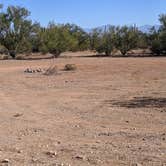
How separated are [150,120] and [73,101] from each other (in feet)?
17.4

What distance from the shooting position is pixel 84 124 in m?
12.2

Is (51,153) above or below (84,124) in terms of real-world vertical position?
above

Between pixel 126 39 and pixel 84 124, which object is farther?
pixel 126 39

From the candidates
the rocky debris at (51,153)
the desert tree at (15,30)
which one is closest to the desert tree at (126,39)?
the desert tree at (15,30)

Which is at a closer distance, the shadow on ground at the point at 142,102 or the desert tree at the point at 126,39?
the shadow on ground at the point at 142,102

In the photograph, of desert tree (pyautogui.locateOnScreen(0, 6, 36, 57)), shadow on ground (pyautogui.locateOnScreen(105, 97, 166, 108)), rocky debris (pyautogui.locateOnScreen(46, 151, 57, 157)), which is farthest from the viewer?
desert tree (pyautogui.locateOnScreen(0, 6, 36, 57))

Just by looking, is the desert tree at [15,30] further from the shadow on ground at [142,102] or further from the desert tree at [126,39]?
the shadow on ground at [142,102]

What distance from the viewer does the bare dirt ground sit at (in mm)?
8453

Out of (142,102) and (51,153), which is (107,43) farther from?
(51,153)

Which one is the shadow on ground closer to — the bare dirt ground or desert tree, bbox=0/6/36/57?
the bare dirt ground

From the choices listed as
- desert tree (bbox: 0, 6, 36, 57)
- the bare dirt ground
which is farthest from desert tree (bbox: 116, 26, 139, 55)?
the bare dirt ground

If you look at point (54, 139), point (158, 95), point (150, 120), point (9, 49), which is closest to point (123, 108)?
point (150, 120)

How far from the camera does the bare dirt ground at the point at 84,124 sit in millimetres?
8453

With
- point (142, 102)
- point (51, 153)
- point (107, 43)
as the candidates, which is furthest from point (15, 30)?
point (51, 153)
